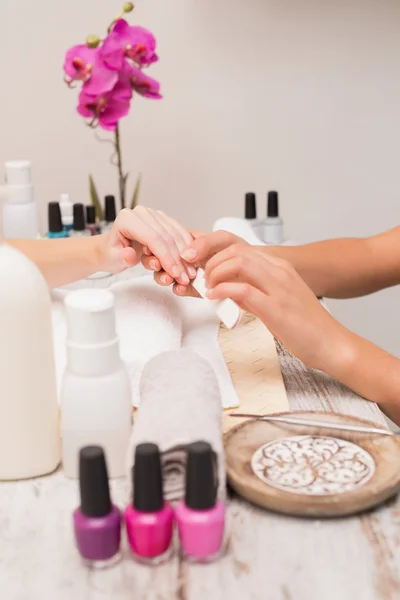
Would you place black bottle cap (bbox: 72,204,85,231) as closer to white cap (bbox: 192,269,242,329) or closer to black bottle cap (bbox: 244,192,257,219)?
black bottle cap (bbox: 244,192,257,219)

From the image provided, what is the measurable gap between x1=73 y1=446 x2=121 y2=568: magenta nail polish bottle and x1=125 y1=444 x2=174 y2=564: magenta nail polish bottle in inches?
0.5

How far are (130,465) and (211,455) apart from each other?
78mm

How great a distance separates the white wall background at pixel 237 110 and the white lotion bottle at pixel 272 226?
1.33 feet

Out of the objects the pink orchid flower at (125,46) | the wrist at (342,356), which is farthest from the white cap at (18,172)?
the wrist at (342,356)

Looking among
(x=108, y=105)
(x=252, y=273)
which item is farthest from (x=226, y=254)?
(x=108, y=105)

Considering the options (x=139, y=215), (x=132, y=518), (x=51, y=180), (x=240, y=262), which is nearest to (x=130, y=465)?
(x=132, y=518)

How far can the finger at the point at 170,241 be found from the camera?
0.99 m

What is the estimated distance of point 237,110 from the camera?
182 cm

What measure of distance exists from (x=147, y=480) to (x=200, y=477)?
4 centimetres

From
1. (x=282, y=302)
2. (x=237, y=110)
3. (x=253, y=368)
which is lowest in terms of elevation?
(x=253, y=368)

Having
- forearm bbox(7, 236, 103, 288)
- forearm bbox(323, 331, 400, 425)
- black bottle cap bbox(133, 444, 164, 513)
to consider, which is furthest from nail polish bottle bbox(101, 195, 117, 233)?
black bottle cap bbox(133, 444, 164, 513)

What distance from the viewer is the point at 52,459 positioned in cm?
71

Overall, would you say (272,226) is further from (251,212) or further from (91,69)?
(91,69)

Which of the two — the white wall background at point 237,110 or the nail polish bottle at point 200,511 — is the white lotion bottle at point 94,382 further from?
the white wall background at point 237,110
